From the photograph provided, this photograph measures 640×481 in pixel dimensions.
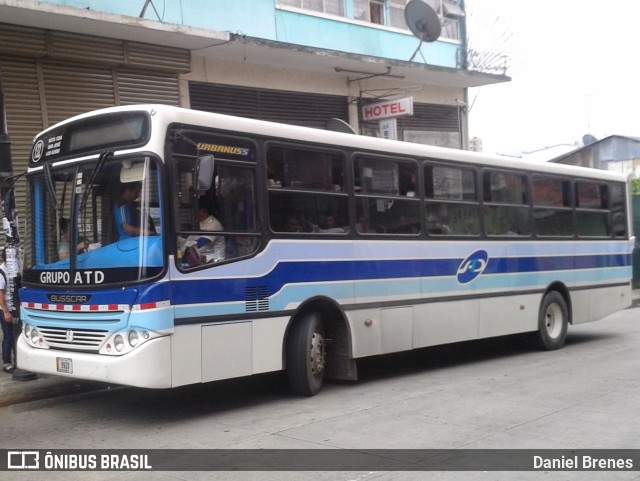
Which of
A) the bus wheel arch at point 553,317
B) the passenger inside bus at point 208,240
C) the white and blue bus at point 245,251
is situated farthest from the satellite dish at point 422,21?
the passenger inside bus at point 208,240

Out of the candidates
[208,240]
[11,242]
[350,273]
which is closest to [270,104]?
[350,273]

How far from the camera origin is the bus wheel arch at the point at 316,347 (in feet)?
29.7

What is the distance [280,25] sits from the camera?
16.8 metres

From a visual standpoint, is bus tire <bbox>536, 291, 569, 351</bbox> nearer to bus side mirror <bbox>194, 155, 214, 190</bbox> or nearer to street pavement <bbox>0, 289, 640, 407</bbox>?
street pavement <bbox>0, 289, 640, 407</bbox>

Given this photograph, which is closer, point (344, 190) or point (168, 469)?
point (168, 469)

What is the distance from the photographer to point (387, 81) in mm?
19266

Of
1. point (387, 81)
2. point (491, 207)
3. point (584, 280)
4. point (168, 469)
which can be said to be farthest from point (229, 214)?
point (387, 81)

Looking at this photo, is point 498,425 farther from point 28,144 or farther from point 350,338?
point 28,144

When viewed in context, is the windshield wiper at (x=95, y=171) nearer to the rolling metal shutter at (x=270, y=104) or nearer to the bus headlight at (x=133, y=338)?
the bus headlight at (x=133, y=338)

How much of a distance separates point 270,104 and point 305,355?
8964 millimetres

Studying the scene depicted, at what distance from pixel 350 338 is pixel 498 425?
2429 millimetres

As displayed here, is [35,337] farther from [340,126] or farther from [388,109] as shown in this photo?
[388,109]

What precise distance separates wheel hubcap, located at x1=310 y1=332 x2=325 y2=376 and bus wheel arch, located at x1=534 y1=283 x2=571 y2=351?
506 cm

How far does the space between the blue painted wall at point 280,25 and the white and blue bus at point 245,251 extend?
243 inches
